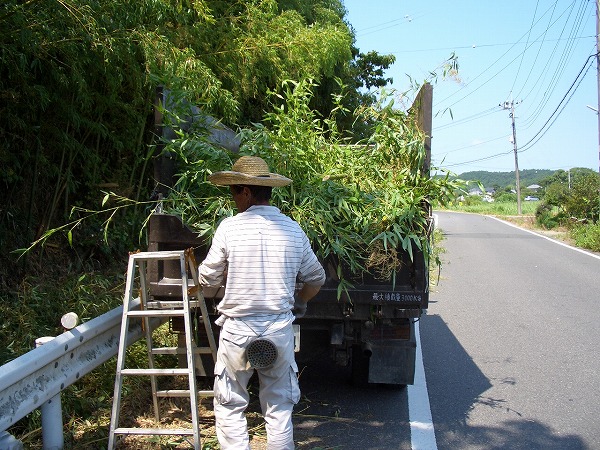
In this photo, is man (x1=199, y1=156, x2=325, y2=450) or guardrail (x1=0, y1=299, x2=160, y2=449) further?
man (x1=199, y1=156, x2=325, y2=450)

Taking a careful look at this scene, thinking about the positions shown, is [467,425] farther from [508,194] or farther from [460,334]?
[508,194]

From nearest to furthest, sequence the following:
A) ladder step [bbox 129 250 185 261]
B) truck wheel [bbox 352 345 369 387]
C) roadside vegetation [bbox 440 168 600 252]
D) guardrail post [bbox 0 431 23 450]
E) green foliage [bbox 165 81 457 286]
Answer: guardrail post [bbox 0 431 23 450] < ladder step [bbox 129 250 185 261] < green foliage [bbox 165 81 457 286] < truck wheel [bbox 352 345 369 387] < roadside vegetation [bbox 440 168 600 252]

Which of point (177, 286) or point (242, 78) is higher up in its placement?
point (242, 78)

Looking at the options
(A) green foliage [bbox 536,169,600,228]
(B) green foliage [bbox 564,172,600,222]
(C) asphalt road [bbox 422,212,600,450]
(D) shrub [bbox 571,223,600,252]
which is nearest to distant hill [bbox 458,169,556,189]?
(A) green foliage [bbox 536,169,600,228]

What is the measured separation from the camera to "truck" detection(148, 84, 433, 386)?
4.55 meters

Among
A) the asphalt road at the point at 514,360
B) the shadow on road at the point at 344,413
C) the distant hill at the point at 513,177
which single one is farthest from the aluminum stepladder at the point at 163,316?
the distant hill at the point at 513,177

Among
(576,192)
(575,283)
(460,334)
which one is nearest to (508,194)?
(576,192)

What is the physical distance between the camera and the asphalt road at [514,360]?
191 inches

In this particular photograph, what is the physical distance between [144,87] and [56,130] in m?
1.07

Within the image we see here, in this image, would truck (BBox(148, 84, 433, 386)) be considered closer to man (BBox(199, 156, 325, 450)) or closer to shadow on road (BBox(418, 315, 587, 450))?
shadow on road (BBox(418, 315, 587, 450))

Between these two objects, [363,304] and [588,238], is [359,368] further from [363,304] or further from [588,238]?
[588,238]

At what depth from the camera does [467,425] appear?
497cm

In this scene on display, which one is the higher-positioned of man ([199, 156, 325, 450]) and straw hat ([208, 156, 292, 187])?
straw hat ([208, 156, 292, 187])

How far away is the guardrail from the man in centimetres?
93
